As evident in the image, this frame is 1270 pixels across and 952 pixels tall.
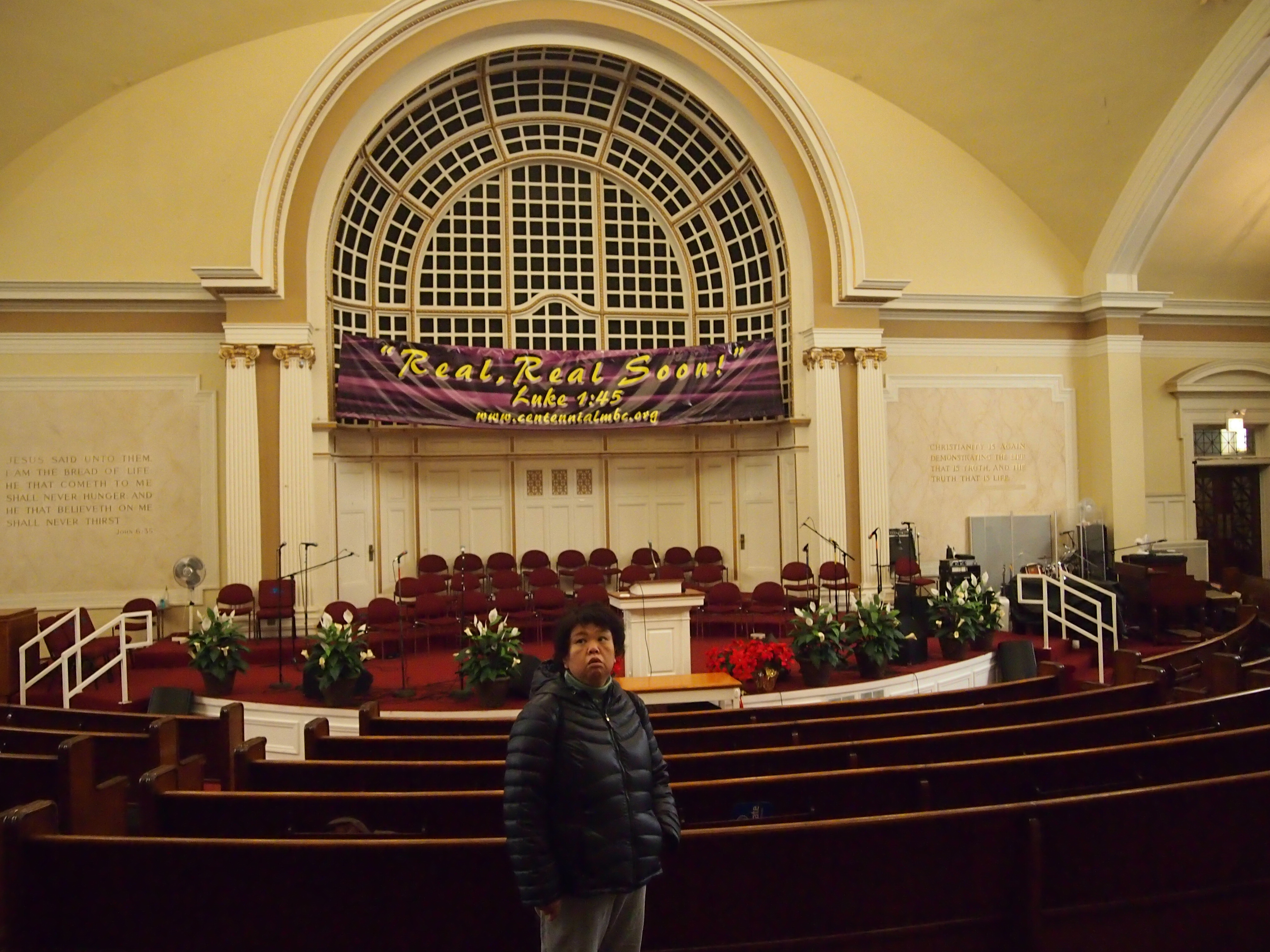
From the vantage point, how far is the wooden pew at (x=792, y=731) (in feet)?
15.0

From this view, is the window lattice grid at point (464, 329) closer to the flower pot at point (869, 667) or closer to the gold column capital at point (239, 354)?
the gold column capital at point (239, 354)

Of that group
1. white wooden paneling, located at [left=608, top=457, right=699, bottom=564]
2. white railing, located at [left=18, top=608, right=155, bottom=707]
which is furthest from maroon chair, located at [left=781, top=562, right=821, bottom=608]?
white railing, located at [left=18, top=608, right=155, bottom=707]

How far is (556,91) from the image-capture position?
14055 mm

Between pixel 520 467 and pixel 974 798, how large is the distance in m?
10.8

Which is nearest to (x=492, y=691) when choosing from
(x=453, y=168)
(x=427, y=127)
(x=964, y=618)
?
(x=964, y=618)

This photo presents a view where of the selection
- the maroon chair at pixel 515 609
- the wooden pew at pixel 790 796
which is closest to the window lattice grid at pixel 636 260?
the maroon chair at pixel 515 609

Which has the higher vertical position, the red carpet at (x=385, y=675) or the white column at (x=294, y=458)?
the white column at (x=294, y=458)

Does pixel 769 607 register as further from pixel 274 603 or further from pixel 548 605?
pixel 274 603

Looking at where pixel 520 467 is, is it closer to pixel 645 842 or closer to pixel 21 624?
pixel 21 624

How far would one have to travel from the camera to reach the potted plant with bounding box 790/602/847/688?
8.72 m

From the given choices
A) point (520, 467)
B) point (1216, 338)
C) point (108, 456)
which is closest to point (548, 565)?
point (520, 467)

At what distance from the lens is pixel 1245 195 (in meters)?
14.1

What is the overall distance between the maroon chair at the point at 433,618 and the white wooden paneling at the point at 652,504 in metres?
3.57

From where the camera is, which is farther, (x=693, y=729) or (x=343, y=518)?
(x=343, y=518)
